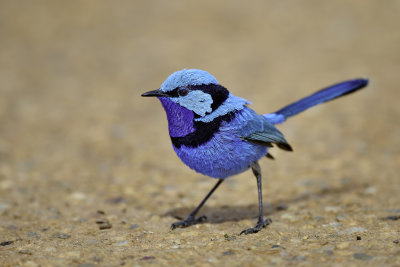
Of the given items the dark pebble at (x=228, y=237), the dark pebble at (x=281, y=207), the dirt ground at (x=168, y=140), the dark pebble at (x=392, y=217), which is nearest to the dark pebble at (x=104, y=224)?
the dirt ground at (x=168, y=140)

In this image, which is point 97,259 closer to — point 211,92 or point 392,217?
point 211,92

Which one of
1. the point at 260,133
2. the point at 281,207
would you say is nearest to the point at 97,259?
the point at 260,133

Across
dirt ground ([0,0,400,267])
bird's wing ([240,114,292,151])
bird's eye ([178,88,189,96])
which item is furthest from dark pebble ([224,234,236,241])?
bird's eye ([178,88,189,96])

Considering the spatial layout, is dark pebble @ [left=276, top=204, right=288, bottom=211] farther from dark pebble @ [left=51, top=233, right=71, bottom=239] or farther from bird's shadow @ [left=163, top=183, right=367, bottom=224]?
dark pebble @ [left=51, top=233, right=71, bottom=239]

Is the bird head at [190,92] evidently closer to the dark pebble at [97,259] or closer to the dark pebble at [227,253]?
the dark pebble at [227,253]

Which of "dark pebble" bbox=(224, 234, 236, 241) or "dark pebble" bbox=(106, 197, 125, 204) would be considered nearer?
"dark pebble" bbox=(224, 234, 236, 241)

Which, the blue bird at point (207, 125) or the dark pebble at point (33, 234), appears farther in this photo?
the dark pebble at point (33, 234)
